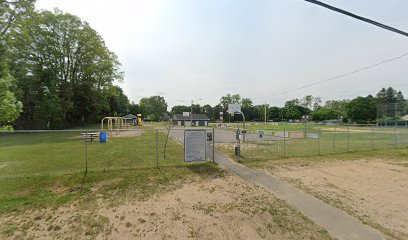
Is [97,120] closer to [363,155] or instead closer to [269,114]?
[363,155]

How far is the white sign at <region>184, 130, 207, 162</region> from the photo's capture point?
9.56 meters

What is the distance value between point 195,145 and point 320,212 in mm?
5865

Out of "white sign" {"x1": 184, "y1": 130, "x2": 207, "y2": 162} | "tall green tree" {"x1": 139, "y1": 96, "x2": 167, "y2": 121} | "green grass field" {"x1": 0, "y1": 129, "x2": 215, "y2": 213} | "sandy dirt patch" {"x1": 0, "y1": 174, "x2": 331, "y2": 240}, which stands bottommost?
"sandy dirt patch" {"x1": 0, "y1": 174, "x2": 331, "y2": 240}

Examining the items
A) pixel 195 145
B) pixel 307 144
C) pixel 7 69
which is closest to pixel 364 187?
pixel 195 145

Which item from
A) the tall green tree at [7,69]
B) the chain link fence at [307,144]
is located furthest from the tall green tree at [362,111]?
the tall green tree at [7,69]

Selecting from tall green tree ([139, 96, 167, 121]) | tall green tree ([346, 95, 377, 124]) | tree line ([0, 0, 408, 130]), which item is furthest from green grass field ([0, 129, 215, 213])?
tall green tree ([139, 96, 167, 121])

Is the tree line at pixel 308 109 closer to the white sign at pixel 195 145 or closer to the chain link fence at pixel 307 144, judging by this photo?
the chain link fence at pixel 307 144

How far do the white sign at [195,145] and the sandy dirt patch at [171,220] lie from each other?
11.9 feet

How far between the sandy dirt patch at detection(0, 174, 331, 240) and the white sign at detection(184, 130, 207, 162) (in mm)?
3634

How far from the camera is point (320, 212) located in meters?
5.11

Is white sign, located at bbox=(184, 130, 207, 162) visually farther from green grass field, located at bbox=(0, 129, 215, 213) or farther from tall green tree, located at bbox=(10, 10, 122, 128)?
tall green tree, located at bbox=(10, 10, 122, 128)

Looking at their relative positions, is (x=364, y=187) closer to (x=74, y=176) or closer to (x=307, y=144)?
(x=74, y=176)

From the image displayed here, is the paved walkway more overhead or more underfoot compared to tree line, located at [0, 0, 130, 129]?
more underfoot

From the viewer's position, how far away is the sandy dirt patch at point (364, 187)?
4.92 m
